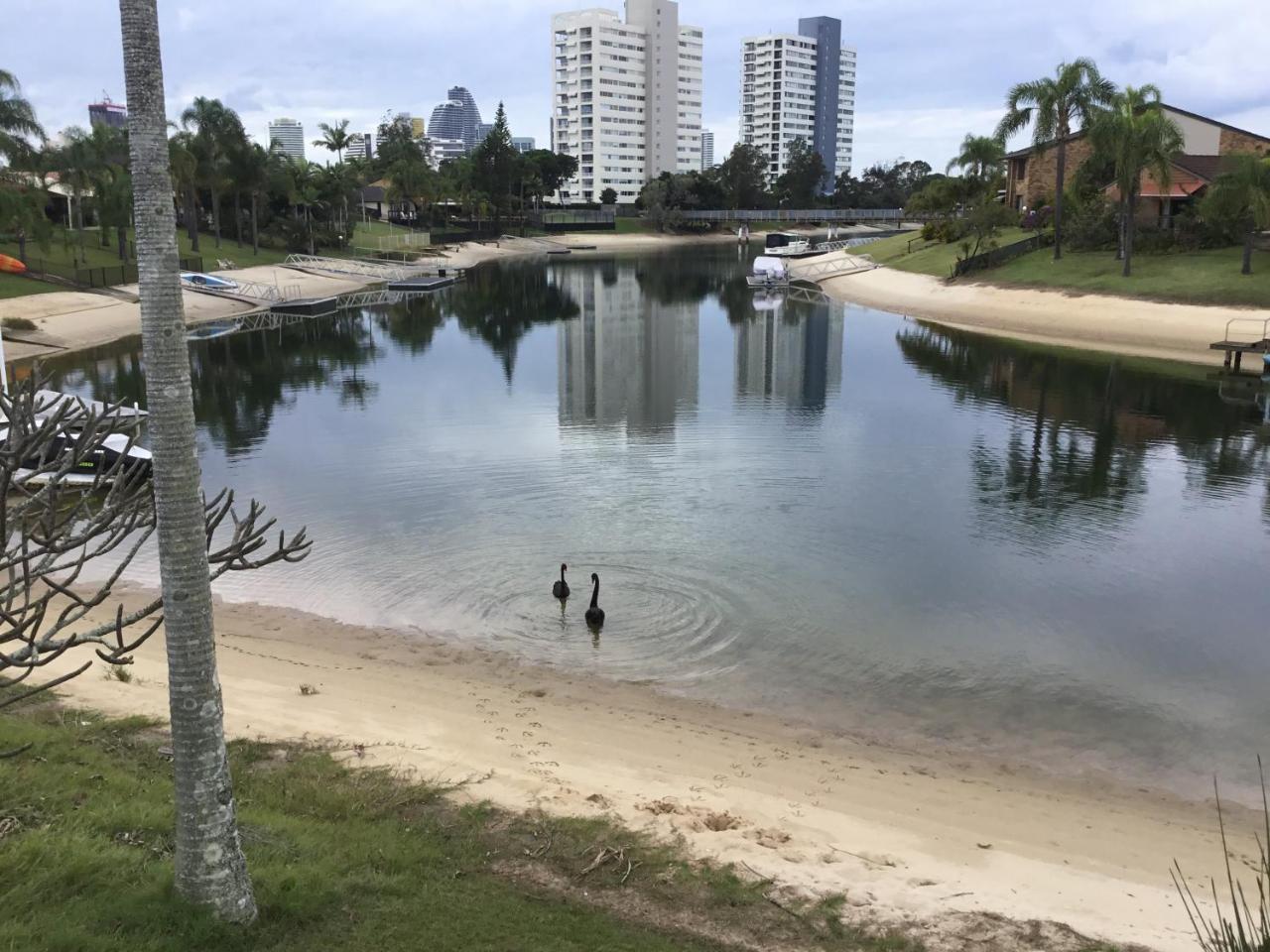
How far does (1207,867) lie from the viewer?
11.1 m

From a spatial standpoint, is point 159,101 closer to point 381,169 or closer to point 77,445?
point 77,445

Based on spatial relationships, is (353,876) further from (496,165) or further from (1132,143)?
(496,165)

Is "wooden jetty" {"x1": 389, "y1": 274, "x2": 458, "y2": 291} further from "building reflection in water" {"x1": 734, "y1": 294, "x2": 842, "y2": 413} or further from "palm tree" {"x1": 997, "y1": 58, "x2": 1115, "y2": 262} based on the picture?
"palm tree" {"x1": 997, "y1": 58, "x2": 1115, "y2": 262}

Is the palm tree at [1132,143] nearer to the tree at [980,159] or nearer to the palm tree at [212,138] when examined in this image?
the tree at [980,159]

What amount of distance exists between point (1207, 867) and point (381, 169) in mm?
150917

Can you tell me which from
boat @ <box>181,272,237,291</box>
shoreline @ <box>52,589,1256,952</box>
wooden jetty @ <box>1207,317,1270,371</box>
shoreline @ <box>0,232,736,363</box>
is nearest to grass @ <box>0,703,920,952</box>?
shoreline @ <box>52,589,1256,952</box>

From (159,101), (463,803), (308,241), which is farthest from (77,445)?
(308,241)

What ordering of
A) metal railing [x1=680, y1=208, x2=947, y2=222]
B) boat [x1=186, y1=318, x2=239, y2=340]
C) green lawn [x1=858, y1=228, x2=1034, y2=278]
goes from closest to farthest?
boat [x1=186, y1=318, x2=239, y2=340] < green lawn [x1=858, y1=228, x2=1034, y2=278] < metal railing [x1=680, y1=208, x2=947, y2=222]

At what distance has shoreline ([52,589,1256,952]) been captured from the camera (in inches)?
390

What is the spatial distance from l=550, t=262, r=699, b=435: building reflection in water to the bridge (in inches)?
3632

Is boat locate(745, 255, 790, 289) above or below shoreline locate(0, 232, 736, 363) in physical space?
above

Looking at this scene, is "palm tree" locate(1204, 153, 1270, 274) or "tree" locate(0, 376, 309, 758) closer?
"tree" locate(0, 376, 309, 758)

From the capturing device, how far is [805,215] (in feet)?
624

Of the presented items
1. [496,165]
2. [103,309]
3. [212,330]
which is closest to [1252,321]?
[212,330]
